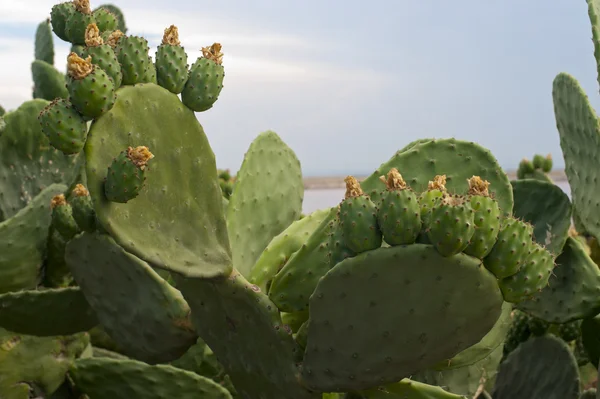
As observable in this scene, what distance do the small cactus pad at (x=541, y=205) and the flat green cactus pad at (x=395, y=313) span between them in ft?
2.59

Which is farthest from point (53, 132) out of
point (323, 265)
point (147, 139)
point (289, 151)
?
point (289, 151)

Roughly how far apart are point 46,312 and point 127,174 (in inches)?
39.0

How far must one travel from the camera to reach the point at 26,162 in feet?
9.32

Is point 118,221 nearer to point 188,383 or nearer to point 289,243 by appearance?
point 289,243

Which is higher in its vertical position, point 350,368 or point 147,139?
point 147,139

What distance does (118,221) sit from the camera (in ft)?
5.08

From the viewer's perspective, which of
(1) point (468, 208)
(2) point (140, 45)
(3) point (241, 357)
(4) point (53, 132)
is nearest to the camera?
(1) point (468, 208)

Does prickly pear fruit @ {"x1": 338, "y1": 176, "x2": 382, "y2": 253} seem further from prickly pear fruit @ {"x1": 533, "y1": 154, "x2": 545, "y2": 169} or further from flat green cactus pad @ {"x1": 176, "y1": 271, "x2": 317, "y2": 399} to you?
prickly pear fruit @ {"x1": 533, "y1": 154, "x2": 545, "y2": 169}

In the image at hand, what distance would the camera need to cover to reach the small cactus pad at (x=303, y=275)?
5.51 feet

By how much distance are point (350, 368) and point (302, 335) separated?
161mm

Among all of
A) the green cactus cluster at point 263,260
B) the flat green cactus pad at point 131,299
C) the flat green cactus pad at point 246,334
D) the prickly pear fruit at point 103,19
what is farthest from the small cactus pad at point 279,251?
the prickly pear fruit at point 103,19

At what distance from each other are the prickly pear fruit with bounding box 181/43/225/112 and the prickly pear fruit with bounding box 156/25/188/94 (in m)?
0.02

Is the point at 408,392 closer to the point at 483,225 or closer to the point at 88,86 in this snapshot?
the point at 483,225

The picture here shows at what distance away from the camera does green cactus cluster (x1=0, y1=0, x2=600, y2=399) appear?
135cm
